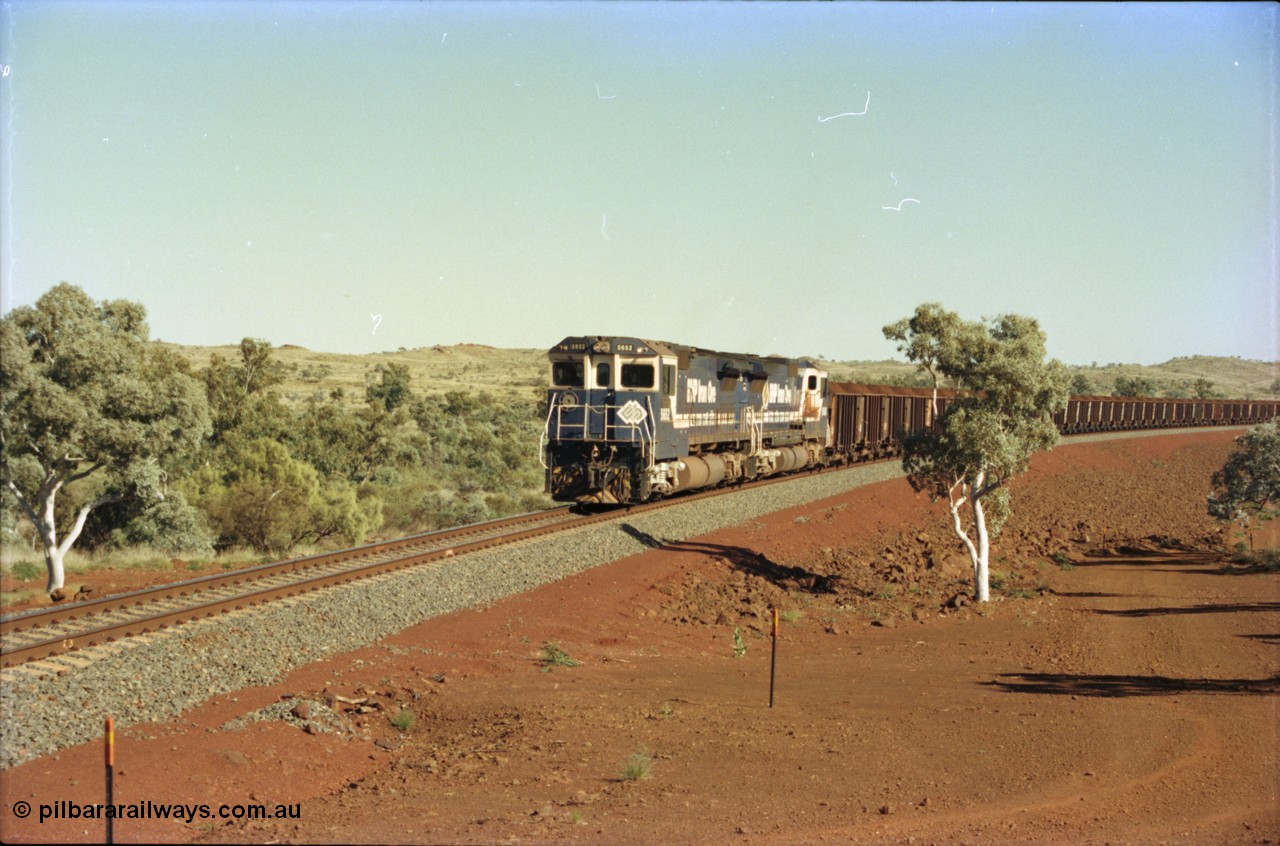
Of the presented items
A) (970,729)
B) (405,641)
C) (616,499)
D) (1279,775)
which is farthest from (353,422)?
(1279,775)

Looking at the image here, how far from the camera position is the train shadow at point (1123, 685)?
14570 mm

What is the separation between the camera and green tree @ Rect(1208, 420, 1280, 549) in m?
33.1

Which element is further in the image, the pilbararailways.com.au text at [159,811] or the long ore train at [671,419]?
the long ore train at [671,419]

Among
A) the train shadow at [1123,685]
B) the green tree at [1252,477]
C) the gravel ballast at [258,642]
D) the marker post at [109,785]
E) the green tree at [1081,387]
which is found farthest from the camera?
the green tree at [1081,387]

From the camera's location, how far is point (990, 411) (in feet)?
73.6

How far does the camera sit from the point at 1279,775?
10523 millimetres

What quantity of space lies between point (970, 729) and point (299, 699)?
7778 mm

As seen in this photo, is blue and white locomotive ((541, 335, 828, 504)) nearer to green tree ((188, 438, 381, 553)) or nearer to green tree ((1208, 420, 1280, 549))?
green tree ((188, 438, 381, 553))

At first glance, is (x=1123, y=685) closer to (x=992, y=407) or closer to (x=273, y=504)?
(x=992, y=407)

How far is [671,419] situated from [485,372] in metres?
109

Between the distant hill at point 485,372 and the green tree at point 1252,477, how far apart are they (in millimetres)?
36906

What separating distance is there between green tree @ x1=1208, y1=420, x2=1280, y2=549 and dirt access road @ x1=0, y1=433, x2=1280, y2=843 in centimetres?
1193

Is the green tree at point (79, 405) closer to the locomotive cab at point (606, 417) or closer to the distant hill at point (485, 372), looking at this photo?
the locomotive cab at point (606, 417)

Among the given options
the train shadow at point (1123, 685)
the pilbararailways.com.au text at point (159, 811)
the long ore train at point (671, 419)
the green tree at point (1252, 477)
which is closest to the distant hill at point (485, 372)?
the long ore train at point (671, 419)
